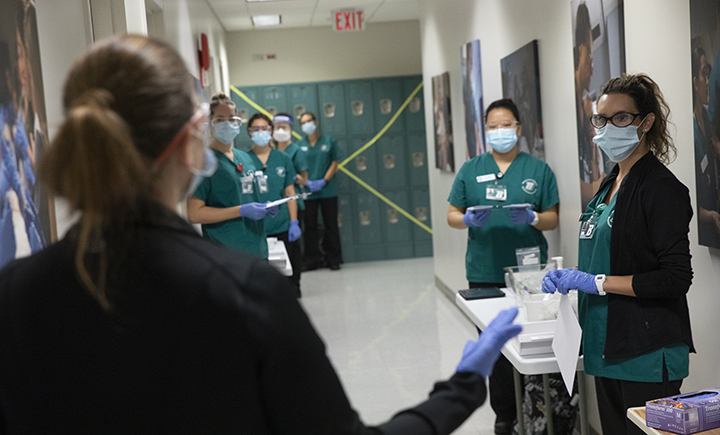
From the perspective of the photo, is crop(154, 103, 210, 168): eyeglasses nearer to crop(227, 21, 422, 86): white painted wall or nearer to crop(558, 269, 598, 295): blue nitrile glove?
crop(558, 269, 598, 295): blue nitrile glove

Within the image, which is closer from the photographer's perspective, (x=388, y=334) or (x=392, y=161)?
(x=388, y=334)

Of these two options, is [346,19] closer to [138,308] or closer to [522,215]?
[522,215]

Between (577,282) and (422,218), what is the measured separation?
21.7 ft

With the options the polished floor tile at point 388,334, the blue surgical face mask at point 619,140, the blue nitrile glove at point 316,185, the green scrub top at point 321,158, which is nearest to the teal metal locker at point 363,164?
the green scrub top at point 321,158

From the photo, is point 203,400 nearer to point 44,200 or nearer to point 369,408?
point 44,200

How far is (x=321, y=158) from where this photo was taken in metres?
7.95

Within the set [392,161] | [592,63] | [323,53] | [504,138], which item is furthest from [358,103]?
[592,63]

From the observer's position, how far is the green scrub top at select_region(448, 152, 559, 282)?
3.21 meters

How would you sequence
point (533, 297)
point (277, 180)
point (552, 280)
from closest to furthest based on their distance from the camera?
1. point (552, 280)
2. point (533, 297)
3. point (277, 180)

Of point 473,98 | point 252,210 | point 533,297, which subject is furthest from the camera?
point 473,98

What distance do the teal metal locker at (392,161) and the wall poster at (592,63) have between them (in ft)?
18.5

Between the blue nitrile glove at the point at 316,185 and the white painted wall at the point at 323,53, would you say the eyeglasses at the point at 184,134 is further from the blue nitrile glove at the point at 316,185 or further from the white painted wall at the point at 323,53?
the white painted wall at the point at 323,53

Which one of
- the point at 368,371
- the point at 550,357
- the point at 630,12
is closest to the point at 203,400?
the point at 550,357

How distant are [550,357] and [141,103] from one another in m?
1.79
